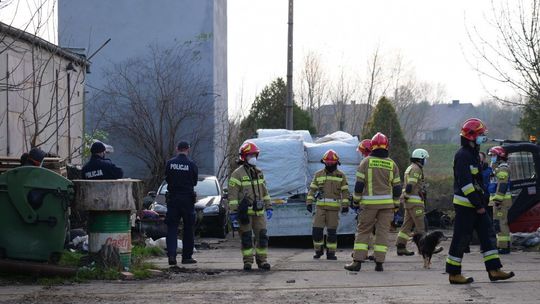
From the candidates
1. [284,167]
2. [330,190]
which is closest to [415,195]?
[330,190]

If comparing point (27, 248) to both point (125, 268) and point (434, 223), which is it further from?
point (434, 223)

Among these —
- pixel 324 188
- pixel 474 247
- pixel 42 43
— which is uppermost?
pixel 42 43

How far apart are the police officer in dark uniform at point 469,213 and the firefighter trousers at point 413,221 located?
460 cm

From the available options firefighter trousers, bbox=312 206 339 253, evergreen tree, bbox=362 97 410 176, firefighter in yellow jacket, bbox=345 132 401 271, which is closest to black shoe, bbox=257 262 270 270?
firefighter in yellow jacket, bbox=345 132 401 271

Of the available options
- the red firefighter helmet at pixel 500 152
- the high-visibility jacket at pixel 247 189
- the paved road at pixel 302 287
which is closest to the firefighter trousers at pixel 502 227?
the red firefighter helmet at pixel 500 152

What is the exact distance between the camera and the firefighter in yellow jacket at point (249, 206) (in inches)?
507

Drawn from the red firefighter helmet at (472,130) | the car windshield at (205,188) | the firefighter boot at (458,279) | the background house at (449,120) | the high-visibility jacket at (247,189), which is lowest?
the firefighter boot at (458,279)

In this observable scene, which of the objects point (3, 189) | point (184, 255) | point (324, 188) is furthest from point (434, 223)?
point (3, 189)

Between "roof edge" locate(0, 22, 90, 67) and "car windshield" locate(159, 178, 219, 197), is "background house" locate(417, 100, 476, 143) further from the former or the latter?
"roof edge" locate(0, 22, 90, 67)

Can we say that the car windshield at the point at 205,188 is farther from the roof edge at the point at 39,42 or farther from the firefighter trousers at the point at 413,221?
the firefighter trousers at the point at 413,221

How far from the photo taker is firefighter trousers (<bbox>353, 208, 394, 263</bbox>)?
1250 cm

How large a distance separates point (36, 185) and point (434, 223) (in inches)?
577

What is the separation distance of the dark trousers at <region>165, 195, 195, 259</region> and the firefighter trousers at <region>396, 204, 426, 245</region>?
158 inches

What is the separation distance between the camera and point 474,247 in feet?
59.9
